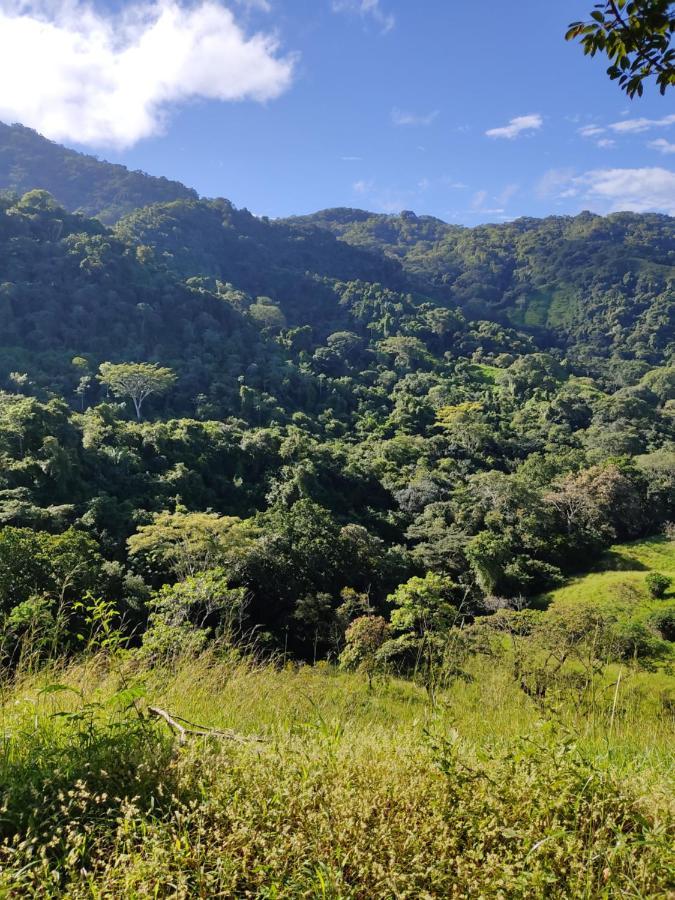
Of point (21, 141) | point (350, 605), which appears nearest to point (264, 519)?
point (350, 605)

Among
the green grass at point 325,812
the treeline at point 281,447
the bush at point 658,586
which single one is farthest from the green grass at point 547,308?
the green grass at point 325,812

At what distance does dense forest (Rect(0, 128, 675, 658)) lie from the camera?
63.1ft

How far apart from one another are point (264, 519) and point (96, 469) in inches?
357

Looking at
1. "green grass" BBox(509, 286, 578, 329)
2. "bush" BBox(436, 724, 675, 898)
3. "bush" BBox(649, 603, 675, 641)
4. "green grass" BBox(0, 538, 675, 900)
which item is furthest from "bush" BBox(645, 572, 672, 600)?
"green grass" BBox(509, 286, 578, 329)

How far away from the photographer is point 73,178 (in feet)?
397

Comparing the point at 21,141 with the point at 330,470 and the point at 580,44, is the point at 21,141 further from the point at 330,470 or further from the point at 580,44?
the point at 580,44

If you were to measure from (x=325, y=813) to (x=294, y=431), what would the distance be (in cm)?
3704

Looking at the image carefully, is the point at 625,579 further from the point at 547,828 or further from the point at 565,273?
the point at 565,273

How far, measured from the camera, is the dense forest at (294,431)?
19234 millimetres

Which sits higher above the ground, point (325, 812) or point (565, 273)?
point (565, 273)

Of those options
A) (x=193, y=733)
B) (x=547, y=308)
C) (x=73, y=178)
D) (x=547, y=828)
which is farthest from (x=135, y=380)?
(x=73, y=178)

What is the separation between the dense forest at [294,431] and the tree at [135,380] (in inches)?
12.4

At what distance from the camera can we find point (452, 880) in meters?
1.50

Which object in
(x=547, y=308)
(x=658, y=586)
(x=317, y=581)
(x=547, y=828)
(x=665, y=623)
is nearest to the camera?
(x=547, y=828)
